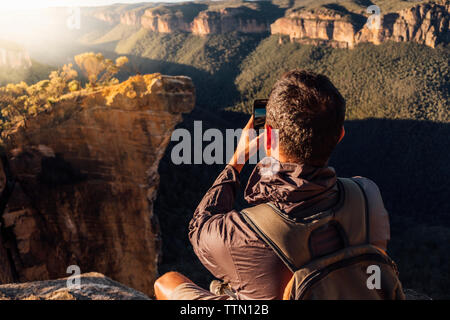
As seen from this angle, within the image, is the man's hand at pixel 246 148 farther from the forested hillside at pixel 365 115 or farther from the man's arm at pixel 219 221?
the forested hillside at pixel 365 115

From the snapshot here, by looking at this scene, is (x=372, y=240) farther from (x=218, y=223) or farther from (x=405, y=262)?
(x=405, y=262)

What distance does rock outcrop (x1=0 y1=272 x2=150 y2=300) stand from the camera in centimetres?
449

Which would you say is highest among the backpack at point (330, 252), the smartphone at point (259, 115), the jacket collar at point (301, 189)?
the smartphone at point (259, 115)

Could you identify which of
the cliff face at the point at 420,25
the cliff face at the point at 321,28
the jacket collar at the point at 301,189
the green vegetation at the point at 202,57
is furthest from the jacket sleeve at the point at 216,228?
the cliff face at the point at 321,28

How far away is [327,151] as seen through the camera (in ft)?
6.74

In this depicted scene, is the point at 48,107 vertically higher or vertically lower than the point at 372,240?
lower

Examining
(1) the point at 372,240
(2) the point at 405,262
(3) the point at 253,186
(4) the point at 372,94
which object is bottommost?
(2) the point at 405,262

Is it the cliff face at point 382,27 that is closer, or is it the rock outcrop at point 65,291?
the rock outcrop at point 65,291

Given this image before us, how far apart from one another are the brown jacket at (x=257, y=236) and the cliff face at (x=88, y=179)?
9.24 metres

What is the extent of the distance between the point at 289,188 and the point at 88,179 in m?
11.3

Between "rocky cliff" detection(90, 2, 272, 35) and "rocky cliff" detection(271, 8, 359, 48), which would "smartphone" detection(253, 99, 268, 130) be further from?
"rocky cliff" detection(90, 2, 272, 35)

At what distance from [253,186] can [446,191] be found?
144ft

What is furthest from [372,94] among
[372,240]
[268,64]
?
[372,240]

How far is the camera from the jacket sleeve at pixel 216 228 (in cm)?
209
